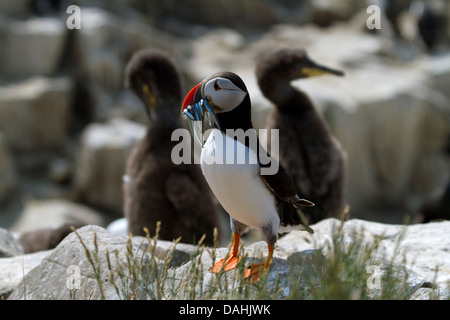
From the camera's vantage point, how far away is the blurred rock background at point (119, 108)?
15.3 m

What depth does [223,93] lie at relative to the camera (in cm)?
367

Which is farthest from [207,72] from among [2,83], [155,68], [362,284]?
[362,284]

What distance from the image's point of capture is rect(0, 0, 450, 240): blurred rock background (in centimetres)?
1530

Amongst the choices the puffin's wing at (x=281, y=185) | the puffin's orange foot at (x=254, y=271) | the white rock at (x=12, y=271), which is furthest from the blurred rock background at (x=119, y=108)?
the puffin's orange foot at (x=254, y=271)

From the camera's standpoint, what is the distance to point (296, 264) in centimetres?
390

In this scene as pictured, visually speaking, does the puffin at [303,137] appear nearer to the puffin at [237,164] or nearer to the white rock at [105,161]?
the puffin at [237,164]

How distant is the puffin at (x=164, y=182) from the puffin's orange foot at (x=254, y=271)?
2.59 m

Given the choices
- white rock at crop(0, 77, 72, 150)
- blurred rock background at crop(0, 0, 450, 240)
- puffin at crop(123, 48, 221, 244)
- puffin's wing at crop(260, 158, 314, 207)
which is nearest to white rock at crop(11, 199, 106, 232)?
blurred rock background at crop(0, 0, 450, 240)

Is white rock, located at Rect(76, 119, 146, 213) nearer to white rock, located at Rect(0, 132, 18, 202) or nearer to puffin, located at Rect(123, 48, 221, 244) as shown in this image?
white rock, located at Rect(0, 132, 18, 202)

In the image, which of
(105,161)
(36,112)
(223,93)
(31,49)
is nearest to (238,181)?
(223,93)

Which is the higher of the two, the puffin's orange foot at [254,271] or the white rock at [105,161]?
the puffin's orange foot at [254,271]
